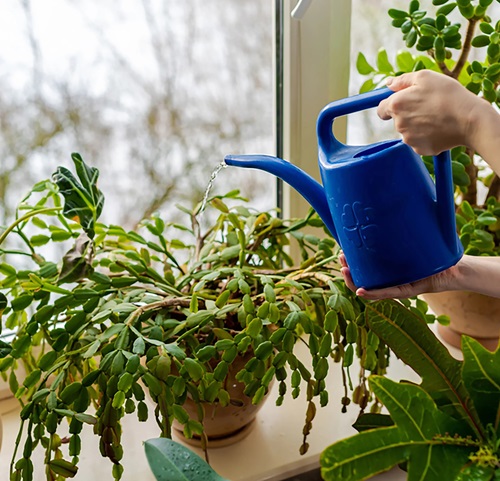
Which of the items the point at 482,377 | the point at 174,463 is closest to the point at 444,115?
the point at 482,377

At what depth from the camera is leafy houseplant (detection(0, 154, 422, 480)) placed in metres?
0.67

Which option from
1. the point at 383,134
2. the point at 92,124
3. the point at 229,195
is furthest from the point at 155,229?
the point at 383,134

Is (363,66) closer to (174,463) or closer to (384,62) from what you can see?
(384,62)

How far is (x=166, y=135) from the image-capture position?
3.45 feet

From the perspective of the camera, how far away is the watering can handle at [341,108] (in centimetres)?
54

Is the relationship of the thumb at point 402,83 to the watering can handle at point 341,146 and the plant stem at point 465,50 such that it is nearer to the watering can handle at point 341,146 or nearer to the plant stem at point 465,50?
the watering can handle at point 341,146

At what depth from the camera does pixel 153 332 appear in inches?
28.3

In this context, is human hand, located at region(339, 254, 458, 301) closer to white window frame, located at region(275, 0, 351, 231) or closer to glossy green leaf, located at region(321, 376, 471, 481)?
glossy green leaf, located at region(321, 376, 471, 481)

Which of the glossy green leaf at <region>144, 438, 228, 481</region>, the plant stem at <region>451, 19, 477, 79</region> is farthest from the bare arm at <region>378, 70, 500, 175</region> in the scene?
the plant stem at <region>451, 19, 477, 79</region>

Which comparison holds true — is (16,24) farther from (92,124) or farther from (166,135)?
(166,135)

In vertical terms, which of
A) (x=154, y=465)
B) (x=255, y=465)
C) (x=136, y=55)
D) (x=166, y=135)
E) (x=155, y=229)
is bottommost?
(x=255, y=465)

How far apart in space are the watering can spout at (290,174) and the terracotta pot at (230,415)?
251 mm

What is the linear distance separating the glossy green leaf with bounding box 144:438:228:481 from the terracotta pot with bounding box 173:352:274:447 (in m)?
0.16

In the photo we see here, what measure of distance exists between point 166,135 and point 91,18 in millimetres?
217
